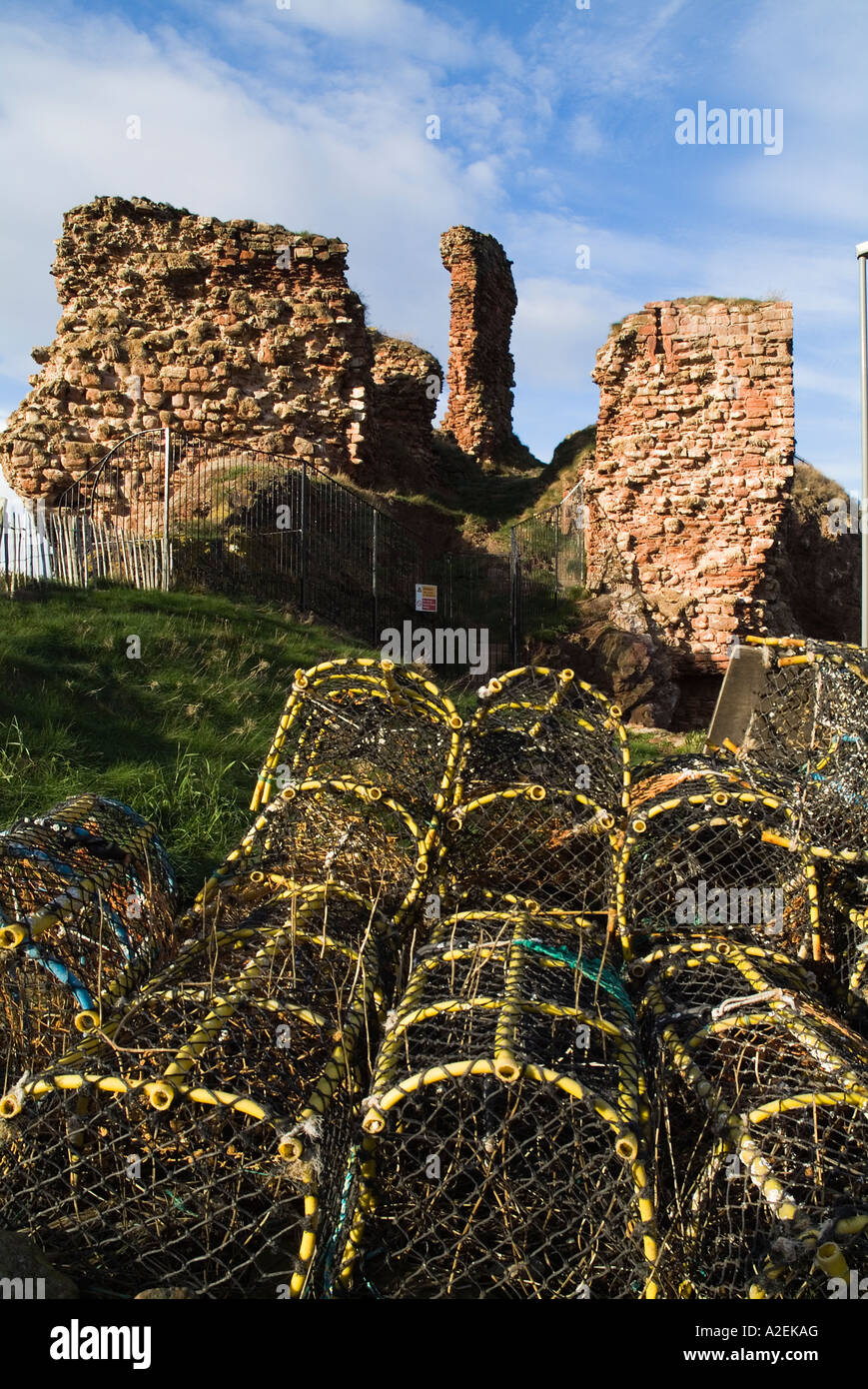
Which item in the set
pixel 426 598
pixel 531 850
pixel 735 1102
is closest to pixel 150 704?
pixel 531 850

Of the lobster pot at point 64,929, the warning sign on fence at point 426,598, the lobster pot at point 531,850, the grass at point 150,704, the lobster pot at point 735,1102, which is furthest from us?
the warning sign on fence at point 426,598

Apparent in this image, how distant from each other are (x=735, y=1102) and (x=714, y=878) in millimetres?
1660

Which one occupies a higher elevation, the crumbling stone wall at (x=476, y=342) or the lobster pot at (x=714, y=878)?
the crumbling stone wall at (x=476, y=342)

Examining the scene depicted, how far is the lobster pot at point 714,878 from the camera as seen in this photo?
3.57 metres

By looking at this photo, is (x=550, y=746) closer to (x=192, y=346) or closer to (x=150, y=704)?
(x=150, y=704)

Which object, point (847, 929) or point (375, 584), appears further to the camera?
point (375, 584)

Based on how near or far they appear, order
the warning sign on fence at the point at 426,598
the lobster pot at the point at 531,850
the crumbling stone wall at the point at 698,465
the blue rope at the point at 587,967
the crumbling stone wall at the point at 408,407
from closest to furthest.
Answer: the blue rope at the point at 587,967 < the lobster pot at the point at 531,850 < the warning sign on fence at the point at 426,598 < the crumbling stone wall at the point at 698,465 < the crumbling stone wall at the point at 408,407

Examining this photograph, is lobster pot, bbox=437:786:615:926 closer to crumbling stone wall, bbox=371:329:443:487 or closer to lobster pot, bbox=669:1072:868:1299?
lobster pot, bbox=669:1072:868:1299

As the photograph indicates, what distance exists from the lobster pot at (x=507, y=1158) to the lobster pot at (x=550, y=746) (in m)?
1.37

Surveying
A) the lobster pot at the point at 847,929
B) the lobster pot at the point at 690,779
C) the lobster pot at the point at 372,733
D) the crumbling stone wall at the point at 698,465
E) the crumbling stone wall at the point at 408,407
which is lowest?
the lobster pot at the point at 847,929

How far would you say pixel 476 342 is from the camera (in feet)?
66.4

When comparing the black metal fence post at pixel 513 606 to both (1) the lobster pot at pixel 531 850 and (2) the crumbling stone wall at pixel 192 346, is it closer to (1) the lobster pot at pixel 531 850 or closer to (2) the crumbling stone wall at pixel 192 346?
(2) the crumbling stone wall at pixel 192 346

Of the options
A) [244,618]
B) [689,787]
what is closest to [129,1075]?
[689,787]
